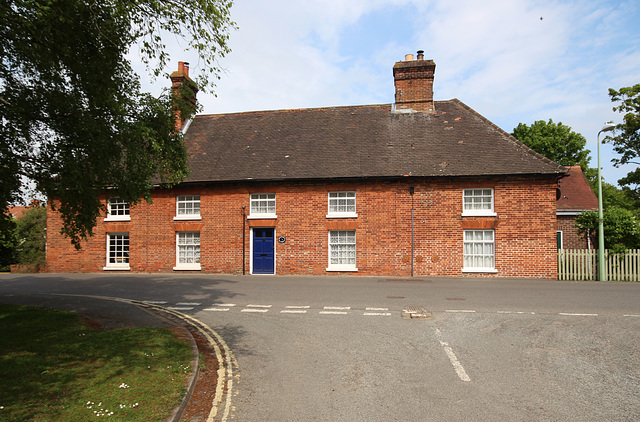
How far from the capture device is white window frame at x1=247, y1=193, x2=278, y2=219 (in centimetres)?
1952

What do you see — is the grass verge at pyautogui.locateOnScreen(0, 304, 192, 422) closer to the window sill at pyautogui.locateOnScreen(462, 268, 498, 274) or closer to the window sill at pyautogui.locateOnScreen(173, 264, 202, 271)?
the window sill at pyautogui.locateOnScreen(173, 264, 202, 271)

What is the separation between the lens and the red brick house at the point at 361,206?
59.1 ft

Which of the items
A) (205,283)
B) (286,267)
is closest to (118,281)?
(205,283)

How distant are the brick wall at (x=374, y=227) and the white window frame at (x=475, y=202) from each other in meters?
0.24

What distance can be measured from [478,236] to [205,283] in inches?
465

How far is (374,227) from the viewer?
1862 centimetres

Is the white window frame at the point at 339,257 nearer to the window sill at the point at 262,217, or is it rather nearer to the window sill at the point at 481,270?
the window sill at the point at 262,217

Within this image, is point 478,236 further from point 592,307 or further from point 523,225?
point 592,307

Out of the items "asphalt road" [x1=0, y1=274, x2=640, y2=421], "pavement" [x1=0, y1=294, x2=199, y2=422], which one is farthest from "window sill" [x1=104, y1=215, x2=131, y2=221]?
"pavement" [x1=0, y1=294, x2=199, y2=422]

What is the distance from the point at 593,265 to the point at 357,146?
1167 centimetres

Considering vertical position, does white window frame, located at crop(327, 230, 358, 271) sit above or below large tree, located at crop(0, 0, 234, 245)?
below

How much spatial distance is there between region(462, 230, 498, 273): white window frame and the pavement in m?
13.4

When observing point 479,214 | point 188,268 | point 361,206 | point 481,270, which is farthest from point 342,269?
point 188,268

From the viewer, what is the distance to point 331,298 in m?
12.0
